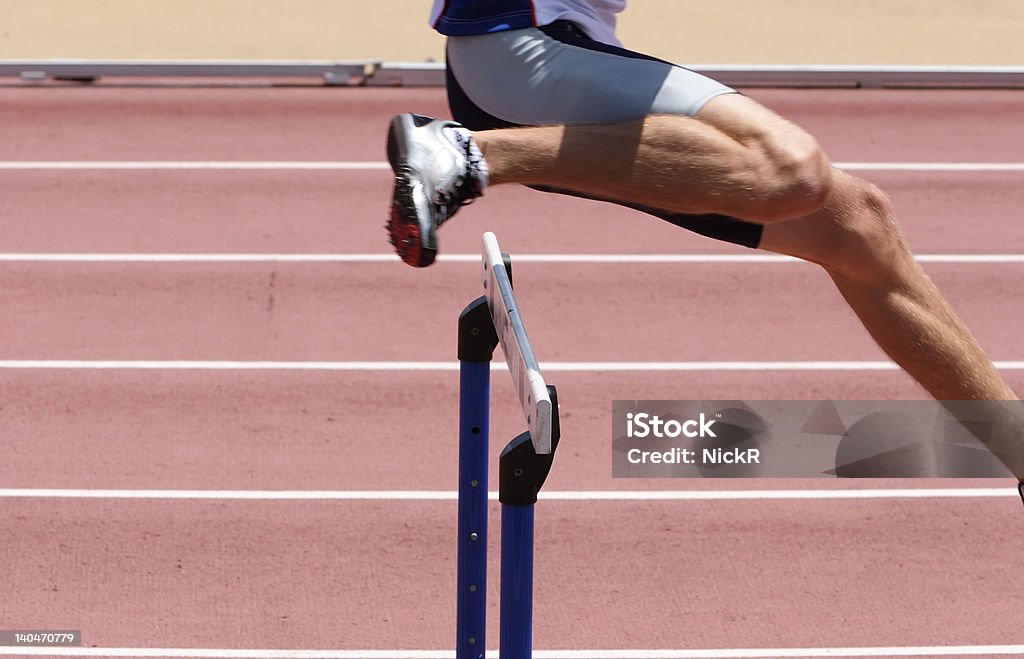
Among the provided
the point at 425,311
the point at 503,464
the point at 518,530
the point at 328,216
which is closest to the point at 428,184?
the point at 503,464

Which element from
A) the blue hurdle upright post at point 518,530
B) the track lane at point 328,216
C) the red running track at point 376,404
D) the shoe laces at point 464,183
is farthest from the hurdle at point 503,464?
the track lane at point 328,216

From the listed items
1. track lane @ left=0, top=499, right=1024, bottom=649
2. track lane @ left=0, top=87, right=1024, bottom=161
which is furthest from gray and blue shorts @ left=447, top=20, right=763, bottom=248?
track lane @ left=0, top=87, right=1024, bottom=161

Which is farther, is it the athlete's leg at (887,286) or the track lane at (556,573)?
the track lane at (556,573)

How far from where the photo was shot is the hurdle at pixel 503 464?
2.10 meters

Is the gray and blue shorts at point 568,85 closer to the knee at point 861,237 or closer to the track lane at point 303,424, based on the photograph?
the knee at point 861,237

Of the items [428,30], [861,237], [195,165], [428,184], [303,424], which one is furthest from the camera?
[428,30]

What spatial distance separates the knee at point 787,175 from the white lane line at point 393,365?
3334 mm

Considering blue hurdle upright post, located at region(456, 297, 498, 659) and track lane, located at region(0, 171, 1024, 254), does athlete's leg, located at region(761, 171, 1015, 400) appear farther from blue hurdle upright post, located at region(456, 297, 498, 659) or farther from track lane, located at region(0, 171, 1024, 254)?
track lane, located at region(0, 171, 1024, 254)

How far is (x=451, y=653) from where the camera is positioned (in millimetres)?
3768

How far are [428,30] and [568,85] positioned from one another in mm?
9971

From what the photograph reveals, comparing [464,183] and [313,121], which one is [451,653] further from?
[313,121]

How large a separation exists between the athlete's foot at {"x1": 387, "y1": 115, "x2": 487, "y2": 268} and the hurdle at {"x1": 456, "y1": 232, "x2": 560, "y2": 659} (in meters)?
0.22

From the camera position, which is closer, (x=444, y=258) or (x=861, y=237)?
(x=861, y=237)

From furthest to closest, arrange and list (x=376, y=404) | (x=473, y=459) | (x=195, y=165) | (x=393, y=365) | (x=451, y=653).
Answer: (x=195, y=165) < (x=393, y=365) < (x=376, y=404) < (x=451, y=653) < (x=473, y=459)
